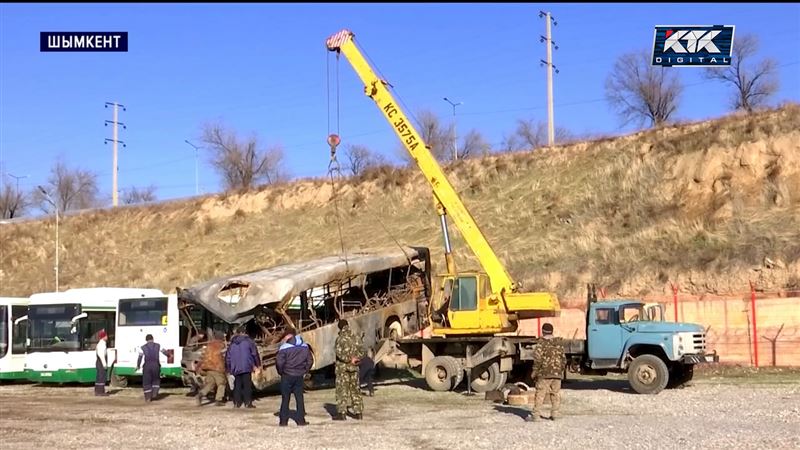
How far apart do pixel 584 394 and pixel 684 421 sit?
5.11 metres

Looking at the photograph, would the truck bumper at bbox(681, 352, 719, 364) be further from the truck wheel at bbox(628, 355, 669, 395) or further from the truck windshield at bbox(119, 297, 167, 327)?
the truck windshield at bbox(119, 297, 167, 327)

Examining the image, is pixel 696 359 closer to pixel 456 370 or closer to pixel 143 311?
pixel 456 370

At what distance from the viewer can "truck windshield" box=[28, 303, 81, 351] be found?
2483 cm

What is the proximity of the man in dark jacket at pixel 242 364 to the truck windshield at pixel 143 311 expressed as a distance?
6186 millimetres

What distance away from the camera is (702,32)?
1426 inches

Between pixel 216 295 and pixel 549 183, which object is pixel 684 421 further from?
pixel 549 183

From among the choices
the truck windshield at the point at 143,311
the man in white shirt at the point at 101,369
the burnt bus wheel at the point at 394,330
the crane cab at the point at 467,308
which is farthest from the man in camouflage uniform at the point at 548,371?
the truck windshield at the point at 143,311

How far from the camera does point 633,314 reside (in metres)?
20.3

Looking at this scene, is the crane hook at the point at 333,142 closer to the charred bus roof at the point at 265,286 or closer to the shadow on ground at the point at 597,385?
the charred bus roof at the point at 265,286

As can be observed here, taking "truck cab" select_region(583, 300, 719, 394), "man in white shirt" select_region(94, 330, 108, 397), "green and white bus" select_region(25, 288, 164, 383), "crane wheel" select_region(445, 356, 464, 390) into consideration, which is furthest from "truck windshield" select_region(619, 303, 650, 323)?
"man in white shirt" select_region(94, 330, 108, 397)

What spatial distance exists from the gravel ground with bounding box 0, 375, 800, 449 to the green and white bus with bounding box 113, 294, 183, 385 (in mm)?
2246

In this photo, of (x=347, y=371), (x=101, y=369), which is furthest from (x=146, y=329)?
(x=347, y=371)

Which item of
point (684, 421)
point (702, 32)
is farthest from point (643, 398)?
point (702, 32)

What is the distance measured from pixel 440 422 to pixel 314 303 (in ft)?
26.1
